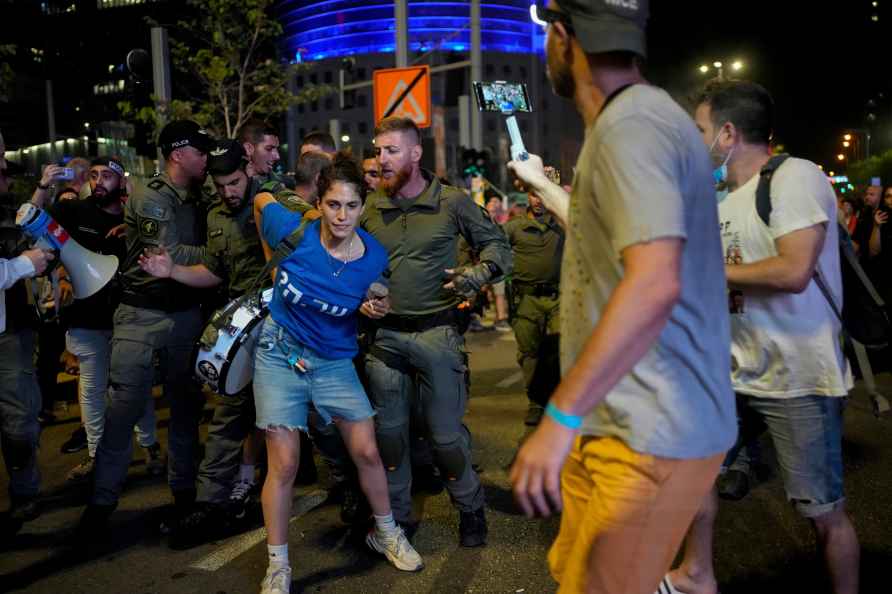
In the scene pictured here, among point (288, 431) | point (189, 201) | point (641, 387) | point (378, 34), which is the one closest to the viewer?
point (641, 387)

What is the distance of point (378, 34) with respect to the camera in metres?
106

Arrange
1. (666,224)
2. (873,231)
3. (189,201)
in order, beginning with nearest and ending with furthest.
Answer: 1. (666,224)
2. (189,201)
3. (873,231)

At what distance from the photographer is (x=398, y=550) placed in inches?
154

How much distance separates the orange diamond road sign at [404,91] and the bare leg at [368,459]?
27.9 ft

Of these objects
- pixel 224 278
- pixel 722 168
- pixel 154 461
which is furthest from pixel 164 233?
pixel 722 168

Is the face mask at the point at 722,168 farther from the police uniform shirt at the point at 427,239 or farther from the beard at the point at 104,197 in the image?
the beard at the point at 104,197

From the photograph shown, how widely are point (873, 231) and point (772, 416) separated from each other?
285 inches

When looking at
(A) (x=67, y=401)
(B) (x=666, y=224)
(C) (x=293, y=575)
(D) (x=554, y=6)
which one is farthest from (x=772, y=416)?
(A) (x=67, y=401)

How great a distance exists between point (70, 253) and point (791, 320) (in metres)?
3.63

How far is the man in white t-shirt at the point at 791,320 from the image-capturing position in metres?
2.85

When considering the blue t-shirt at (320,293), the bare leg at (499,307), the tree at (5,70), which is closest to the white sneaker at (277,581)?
the blue t-shirt at (320,293)

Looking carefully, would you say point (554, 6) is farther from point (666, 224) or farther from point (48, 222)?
point (48, 222)

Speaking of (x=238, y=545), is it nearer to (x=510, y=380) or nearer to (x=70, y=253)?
(x=70, y=253)

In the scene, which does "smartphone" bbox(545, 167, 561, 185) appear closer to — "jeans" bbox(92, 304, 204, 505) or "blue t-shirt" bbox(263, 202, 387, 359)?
"blue t-shirt" bbox(263, 202, 387, 359)
